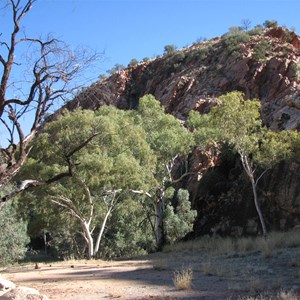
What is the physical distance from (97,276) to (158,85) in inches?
1717

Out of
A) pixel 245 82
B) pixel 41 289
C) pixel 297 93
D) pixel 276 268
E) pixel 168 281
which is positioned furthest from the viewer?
pixel 245 82

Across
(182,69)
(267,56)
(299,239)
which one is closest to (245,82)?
(267,56)

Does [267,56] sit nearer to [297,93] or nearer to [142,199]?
[297,93]

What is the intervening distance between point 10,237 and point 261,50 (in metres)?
32.0

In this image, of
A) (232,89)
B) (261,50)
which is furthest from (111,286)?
(261,50)

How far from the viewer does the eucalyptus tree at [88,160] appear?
19.5m

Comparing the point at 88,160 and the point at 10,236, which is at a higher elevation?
the point at 88,160

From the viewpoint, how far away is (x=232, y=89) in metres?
43.4

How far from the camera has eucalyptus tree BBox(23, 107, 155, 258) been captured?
1953 centimetres

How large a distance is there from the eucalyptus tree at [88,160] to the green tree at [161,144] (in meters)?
3.23

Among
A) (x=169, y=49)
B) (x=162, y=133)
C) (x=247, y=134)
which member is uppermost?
(x=169, y=49)

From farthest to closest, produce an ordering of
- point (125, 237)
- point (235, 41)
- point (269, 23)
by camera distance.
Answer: point (269, 23) < point (235, 41) < point (125, 237)

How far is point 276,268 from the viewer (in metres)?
12.8

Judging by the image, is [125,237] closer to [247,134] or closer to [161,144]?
[161,144]
